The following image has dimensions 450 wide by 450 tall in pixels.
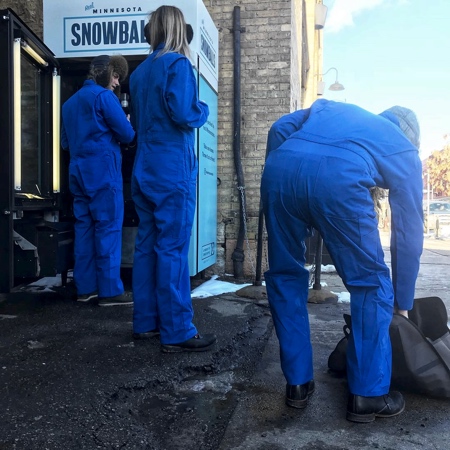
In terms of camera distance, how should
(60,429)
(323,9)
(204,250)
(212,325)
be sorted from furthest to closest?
(323,9), (204,250), (212,325), (60,429)

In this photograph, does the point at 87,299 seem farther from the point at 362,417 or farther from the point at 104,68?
the point at 362,417

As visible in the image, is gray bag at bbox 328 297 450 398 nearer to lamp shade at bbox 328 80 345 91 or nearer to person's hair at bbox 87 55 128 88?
person's hair at bbox 87 55 128 88

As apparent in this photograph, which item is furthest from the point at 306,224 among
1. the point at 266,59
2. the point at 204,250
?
the point at 266,59

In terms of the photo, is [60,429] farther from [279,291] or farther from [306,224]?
[306,224]

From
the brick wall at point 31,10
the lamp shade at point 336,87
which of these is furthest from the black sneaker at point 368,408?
the lamp shade at point 336,87

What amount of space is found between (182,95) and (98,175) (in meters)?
1.40

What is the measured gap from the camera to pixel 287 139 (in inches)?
88.4

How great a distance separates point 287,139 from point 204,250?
3.02m

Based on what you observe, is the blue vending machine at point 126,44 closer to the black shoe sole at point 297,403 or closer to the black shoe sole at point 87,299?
the black shoe sole at point 87,299

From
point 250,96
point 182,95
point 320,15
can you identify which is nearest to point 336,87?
point 320,15

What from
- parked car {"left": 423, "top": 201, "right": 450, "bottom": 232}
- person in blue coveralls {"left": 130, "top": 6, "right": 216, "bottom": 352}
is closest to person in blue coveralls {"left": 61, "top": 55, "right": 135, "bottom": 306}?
person in blue coveralls {"left": 130, "top": 6, "right": 216, "bottom": 352}

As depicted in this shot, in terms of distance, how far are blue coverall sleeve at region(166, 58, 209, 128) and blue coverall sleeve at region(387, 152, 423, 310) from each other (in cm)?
126

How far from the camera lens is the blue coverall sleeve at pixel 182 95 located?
9.37 ft

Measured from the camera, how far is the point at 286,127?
7.72 feet
